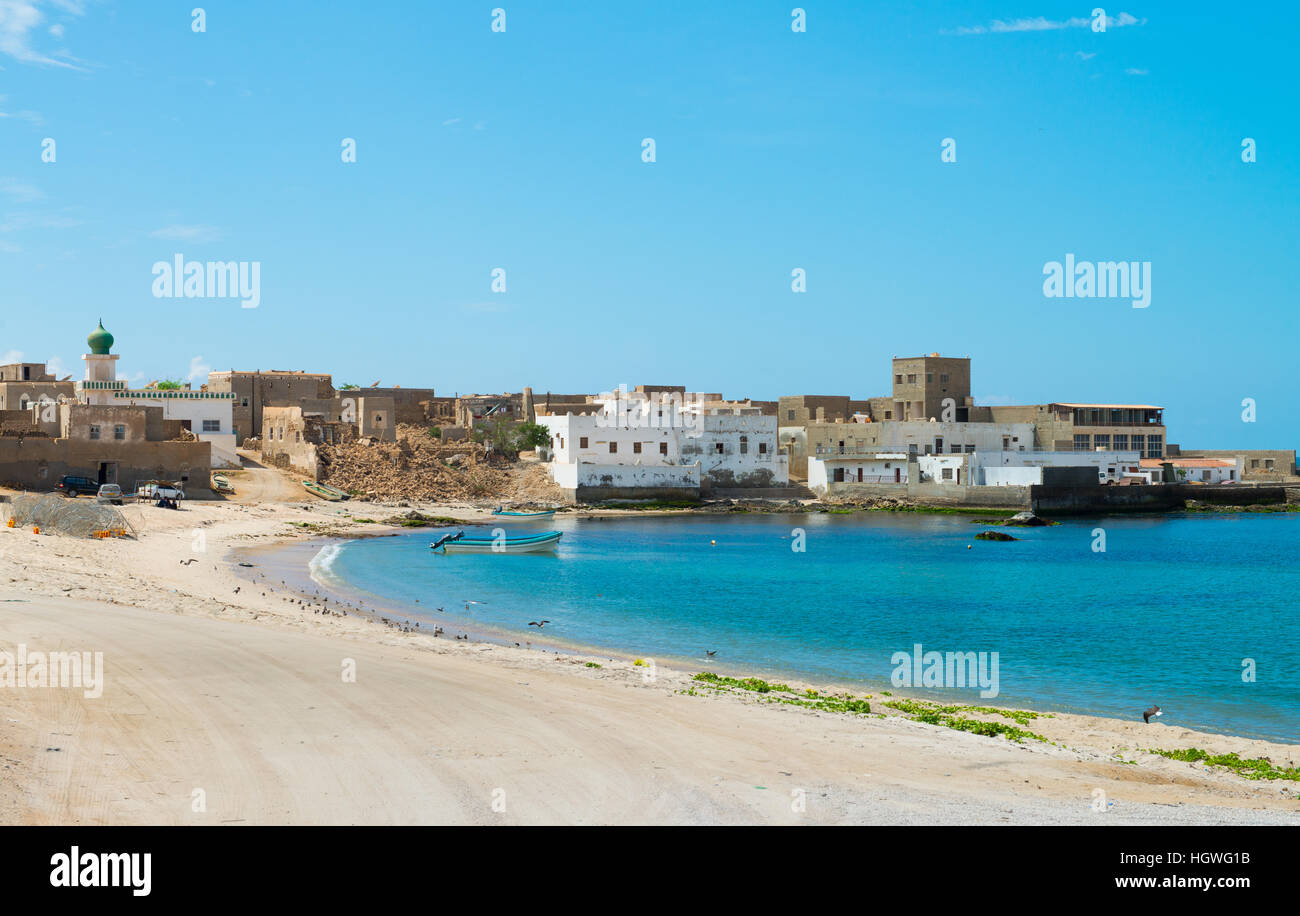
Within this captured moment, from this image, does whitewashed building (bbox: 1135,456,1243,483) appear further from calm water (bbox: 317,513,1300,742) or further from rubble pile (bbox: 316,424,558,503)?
rubble pile (bbox: 316,424,558,503)

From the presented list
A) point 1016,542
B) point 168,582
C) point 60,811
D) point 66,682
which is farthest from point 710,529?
point 60,811

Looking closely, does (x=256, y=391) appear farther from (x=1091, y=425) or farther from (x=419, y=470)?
(x=1091, y=425)

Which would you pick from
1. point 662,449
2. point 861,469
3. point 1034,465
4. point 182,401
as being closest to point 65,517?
point 182,401

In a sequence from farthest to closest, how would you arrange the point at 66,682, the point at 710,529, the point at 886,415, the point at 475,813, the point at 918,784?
the point at 886,415
the point at 710,529
the point at 66,682
the point at 918,784
the point at 475,813

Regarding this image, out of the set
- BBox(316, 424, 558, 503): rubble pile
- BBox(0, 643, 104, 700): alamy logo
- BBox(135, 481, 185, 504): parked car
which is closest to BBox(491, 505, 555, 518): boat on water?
BBox(316, 424, 558, 503): rubble pile

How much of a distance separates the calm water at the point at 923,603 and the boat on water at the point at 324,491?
32.6 ft

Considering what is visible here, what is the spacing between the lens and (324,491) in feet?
198

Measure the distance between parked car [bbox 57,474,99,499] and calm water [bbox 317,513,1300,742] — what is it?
13.7 metres

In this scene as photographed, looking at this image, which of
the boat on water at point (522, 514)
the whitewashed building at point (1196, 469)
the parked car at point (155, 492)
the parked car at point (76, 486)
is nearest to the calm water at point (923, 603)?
the boat on water at point (522, 514)

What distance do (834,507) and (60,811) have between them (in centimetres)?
7040

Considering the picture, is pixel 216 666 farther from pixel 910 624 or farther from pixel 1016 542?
pixel 1016 542

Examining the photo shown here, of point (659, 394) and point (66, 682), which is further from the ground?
point (659, 394)

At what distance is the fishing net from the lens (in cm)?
3316

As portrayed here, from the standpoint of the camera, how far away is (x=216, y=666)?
599 inches
